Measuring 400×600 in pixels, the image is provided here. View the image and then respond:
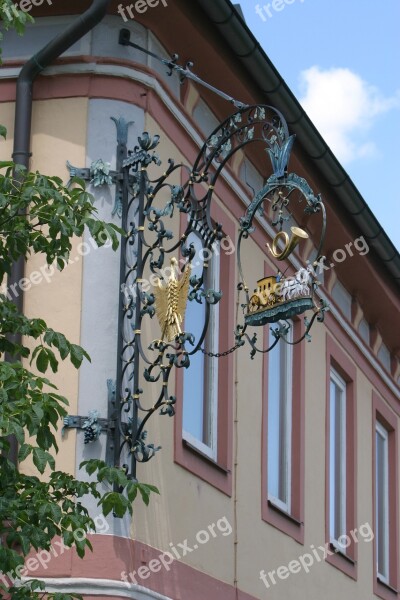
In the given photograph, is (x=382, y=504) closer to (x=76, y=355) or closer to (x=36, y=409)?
(x=76, y=355)

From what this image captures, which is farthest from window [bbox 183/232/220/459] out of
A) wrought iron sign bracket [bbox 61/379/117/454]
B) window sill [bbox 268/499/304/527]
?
wrought iron sign bracket [bbox 61/379/117/454]

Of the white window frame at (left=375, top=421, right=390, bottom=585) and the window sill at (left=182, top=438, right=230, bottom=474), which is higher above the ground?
the white window frame at (left=375, top=421, right=390, bottom=585)

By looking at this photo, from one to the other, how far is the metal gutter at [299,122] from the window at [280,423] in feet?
5.37

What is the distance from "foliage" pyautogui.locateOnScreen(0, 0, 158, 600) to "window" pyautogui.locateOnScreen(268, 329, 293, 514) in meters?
5.42

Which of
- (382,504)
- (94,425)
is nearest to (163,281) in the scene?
(94,425)

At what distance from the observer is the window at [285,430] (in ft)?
51.8

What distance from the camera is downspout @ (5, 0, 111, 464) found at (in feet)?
41.4

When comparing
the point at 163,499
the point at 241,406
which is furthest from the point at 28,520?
the point at 241,406

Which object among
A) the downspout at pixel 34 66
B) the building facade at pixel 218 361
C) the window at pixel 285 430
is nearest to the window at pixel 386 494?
the building facade at pixel 218 361

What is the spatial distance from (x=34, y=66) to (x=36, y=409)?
13.1 feet

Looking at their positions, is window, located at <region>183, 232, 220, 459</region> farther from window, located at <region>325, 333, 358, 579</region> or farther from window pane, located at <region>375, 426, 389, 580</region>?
window pane, located at <region>375, 426, 389, 580</region>

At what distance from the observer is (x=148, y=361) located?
1178 cm

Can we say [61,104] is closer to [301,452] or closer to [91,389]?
[91,389]

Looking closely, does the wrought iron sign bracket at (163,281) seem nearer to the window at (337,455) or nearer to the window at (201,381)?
the window at (201,381)
